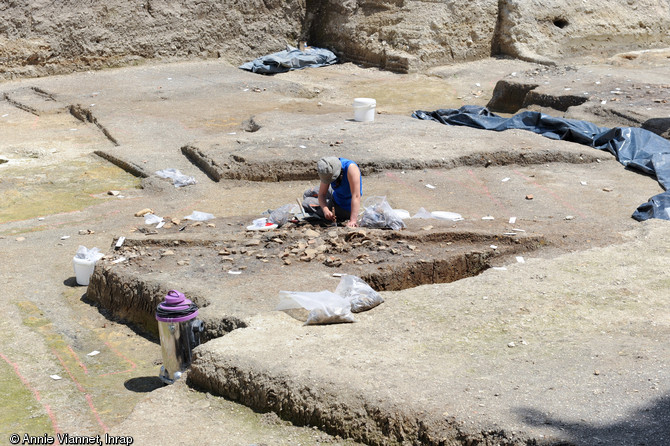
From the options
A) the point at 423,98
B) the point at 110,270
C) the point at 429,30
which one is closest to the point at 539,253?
the point at 110,270

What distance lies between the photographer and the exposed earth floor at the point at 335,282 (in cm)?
397

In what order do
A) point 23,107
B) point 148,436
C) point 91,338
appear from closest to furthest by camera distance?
point 148,436
point 91,338
point 23,107

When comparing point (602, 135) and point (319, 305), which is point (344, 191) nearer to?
point (319, 305)

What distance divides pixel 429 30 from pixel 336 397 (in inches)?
495

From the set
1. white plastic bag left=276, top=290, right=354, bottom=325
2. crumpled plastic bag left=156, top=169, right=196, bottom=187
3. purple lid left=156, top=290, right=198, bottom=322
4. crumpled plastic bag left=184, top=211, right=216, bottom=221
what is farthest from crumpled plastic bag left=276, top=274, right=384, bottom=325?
crumpled plastic bag left=156, top=169, right=196, bottom=187

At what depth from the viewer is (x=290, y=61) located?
1548cm

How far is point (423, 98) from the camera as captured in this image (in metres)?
13.9

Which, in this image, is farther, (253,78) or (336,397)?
(253,78)

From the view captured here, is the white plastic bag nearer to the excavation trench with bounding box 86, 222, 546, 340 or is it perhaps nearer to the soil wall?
the excavation trench with bounding box 86, 222, 546, 340

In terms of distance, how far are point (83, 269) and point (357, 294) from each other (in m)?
2.69

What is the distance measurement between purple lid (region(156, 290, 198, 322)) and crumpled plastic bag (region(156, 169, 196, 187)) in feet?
13.7

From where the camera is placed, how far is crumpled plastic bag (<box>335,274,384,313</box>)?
502 cm

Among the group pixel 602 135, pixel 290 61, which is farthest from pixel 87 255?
pixel 290 61

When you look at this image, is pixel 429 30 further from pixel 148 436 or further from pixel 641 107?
pixel 148 436
